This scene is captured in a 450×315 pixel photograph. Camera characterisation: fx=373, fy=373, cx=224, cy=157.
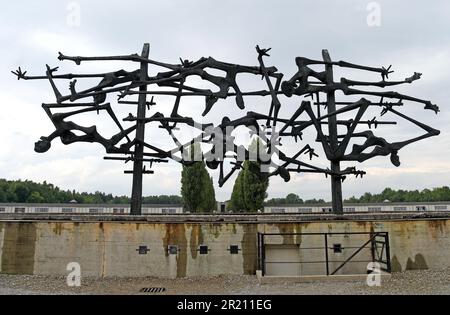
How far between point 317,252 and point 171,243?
207 inches

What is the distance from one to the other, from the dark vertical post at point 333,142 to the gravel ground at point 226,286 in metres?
4.85

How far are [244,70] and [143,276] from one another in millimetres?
10112

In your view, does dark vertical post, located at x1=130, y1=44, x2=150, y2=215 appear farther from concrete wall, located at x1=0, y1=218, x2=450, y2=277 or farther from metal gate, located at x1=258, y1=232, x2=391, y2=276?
metal gate, located at x1=258, y1=232, x2=391, y2=276

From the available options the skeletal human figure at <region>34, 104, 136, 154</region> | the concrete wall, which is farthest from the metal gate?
the skeletal human figure at <region>34, 104, 136, 154</region>

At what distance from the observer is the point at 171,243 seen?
1330 cm

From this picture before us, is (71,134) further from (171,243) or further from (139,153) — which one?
(171,243)

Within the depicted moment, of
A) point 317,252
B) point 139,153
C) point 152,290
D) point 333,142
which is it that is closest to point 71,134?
point 139,153

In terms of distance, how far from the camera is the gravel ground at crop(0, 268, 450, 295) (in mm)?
Answer: 10484

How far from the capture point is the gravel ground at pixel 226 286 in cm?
1048

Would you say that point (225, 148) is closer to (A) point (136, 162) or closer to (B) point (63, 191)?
(A) point (136, 162)
